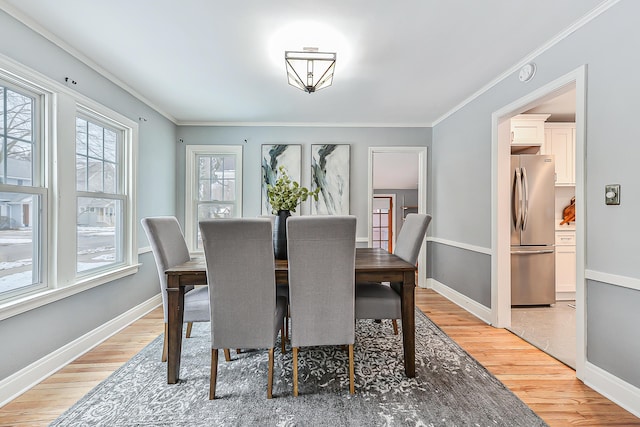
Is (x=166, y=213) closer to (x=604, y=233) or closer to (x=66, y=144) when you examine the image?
(x=66, y=144)

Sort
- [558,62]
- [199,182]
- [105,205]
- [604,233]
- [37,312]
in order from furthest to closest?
[199,182], [105,205], [558,62], [37,312], [604,233]

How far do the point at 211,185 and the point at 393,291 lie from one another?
123 inches

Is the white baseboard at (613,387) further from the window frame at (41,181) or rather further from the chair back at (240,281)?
the window frame at (41,181)

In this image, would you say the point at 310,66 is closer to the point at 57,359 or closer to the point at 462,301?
the point at 57,359

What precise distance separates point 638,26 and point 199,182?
445 cm

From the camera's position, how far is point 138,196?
3326 mm

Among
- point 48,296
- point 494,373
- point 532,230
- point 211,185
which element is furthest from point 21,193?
point 532,230

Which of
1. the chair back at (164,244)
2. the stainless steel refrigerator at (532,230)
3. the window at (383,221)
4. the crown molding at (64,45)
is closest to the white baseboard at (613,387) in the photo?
the stainless steel refrigerator at (532,230)

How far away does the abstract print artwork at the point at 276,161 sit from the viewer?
4.34m

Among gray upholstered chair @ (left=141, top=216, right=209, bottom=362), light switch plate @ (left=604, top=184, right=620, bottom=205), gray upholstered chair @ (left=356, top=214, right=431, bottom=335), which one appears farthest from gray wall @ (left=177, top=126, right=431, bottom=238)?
light switch plate @ (left=604, top=184, right=620, bottom=205)

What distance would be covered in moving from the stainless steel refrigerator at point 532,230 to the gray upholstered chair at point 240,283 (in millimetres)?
3016

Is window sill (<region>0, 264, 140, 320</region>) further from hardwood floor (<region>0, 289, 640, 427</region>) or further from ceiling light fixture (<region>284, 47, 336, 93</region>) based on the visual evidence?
ceiling light fixture (<region>284, 47, 336, 93</region>)

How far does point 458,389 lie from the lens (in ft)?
6.29

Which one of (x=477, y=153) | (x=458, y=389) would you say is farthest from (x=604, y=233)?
(x=477, y=153)
